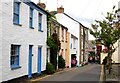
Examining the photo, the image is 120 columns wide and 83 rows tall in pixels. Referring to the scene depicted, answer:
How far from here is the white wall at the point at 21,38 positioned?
11.3 meters

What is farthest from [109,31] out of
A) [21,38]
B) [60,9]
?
[60,9]

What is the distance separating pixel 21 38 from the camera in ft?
44.2

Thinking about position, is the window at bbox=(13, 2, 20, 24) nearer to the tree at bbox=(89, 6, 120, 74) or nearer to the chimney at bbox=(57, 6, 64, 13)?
the tree at bbox=(89, 6, 120, 74)

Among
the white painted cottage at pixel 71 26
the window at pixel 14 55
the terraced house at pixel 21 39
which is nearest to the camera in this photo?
the terraced house at pixel 21 39

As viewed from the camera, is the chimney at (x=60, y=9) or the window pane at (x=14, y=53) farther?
the chimney at (x=60, y=9)

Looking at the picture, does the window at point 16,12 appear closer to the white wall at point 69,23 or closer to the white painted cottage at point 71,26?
the white painted cottage at point 71,26

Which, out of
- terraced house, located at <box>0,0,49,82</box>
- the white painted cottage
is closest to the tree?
terraced house, located at <box>0,0,49,82</box>

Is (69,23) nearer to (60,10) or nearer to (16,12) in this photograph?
(60,10)

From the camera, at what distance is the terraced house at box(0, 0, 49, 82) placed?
37.0ft

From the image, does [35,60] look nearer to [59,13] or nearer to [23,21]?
[23,21]

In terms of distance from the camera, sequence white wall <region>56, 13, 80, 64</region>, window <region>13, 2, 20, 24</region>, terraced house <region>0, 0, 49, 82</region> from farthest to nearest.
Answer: white wall <region>56, 13, 80, 64</region>
window <region>13, 2, 20, 24</region>
terraced house <region>0, 0, 49, 82</region>

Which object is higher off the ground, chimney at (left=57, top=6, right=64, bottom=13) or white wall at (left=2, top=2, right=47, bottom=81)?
chimney at (left=57, top=6, right=64, bottom=13)

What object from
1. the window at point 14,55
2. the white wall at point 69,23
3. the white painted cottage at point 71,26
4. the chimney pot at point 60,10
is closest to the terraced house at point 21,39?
the window at point 14,55

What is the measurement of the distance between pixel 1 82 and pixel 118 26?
36.9 feet
